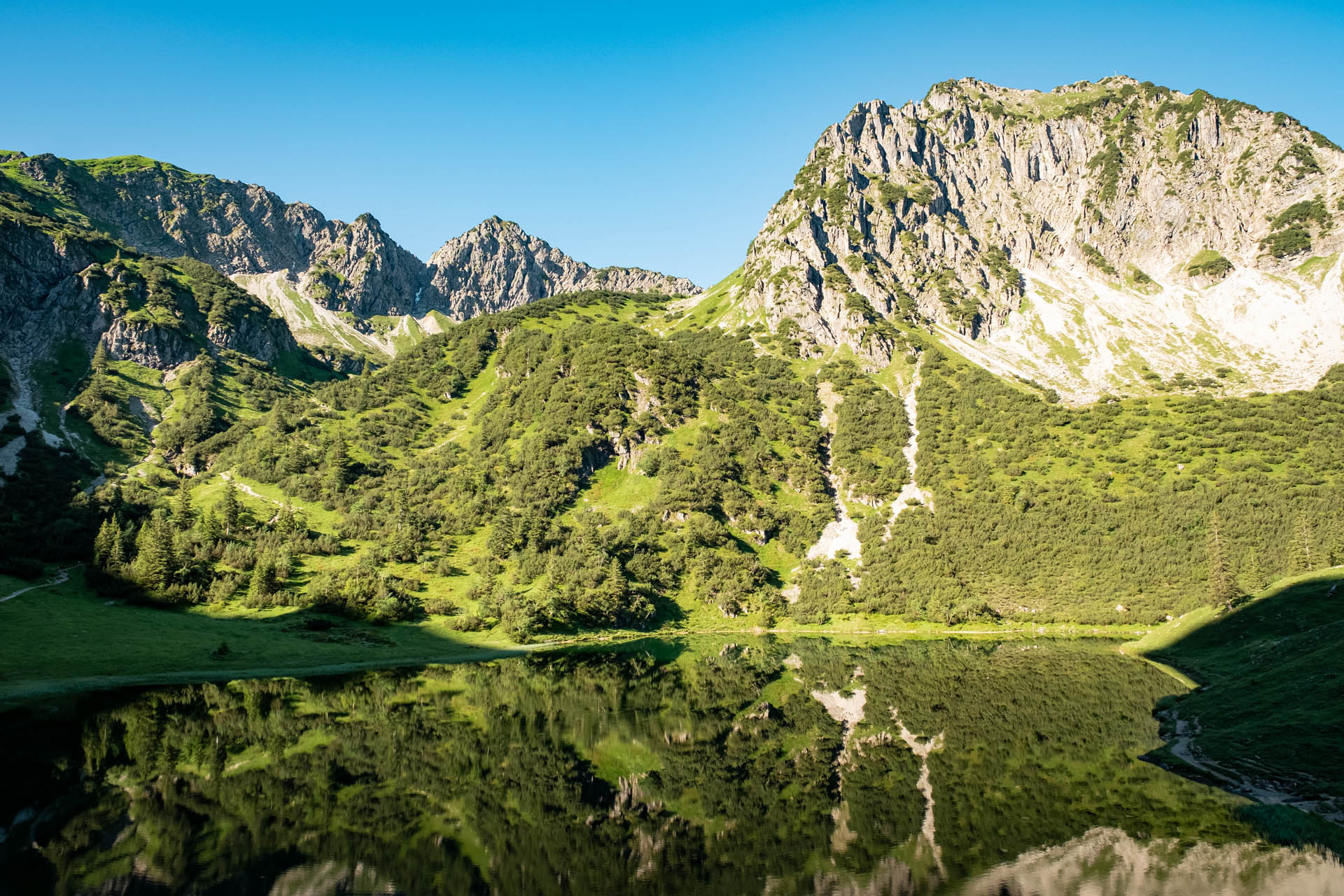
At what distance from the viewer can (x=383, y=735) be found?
Answer: 45.1 m

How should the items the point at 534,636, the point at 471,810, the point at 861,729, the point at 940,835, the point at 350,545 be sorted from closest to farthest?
1. the point at 940,835
2. the point at 471,810
3. the point at 861,729
4. the point at 534,636
5. the point at 350,545

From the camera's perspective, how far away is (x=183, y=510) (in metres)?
146

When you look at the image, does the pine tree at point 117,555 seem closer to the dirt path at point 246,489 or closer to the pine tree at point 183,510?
the pine tree at point 183,510

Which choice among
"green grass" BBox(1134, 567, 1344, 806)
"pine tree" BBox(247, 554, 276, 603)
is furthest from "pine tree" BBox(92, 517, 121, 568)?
"green grass" BBox(1134, 567, 1344, 806)

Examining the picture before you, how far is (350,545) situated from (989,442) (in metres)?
175

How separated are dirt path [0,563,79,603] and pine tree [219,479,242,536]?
28.7 meters

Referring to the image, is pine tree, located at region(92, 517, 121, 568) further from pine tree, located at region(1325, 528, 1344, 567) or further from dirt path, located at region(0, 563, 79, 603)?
pine tree, located at region(1325, 528, 1344, 567)

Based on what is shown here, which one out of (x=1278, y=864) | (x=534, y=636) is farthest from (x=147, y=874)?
(x=534, y=636)

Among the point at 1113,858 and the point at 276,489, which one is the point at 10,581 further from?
the point at 1113,858

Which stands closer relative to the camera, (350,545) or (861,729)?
(861,729)

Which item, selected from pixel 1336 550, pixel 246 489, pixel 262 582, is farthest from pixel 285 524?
pixel 1336 550

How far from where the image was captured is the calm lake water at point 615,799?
80.7ft

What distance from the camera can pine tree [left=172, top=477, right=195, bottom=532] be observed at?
136m

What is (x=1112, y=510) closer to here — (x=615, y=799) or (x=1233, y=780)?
(x=1233, y=780)
